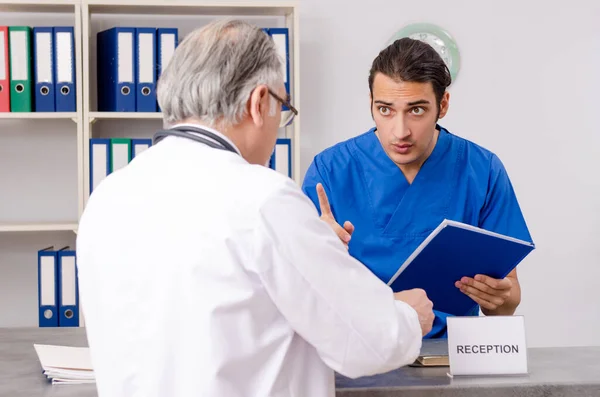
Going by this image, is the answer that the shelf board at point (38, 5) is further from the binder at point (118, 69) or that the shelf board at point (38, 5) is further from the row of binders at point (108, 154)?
the row of binders at point (108, 154)

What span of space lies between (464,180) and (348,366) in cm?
95

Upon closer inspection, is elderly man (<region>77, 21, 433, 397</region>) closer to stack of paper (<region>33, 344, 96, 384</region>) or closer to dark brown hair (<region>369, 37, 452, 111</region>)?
stack of paper (<region>33, 344, 96, 384</region>)

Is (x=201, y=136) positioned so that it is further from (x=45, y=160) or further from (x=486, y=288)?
→ (x=45, y=160)

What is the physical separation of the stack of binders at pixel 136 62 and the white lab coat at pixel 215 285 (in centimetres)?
189

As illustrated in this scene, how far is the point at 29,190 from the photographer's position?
3246 mm

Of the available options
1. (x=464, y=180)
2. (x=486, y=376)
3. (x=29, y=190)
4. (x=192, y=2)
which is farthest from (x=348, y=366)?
(x=29, y=190)

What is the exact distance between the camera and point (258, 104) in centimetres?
117

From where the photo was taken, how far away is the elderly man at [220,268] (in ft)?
3.43

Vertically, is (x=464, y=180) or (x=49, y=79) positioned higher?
(x=49, y=79)

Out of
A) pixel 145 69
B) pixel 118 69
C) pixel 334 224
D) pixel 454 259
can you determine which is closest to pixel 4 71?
pixel 118 69

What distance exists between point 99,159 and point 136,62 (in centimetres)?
39

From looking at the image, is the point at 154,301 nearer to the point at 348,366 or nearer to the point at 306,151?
the point at 348,366

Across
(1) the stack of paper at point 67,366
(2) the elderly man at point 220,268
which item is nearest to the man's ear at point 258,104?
(2) the elderly man at point 220,268

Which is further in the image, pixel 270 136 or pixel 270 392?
pixel 270 136
